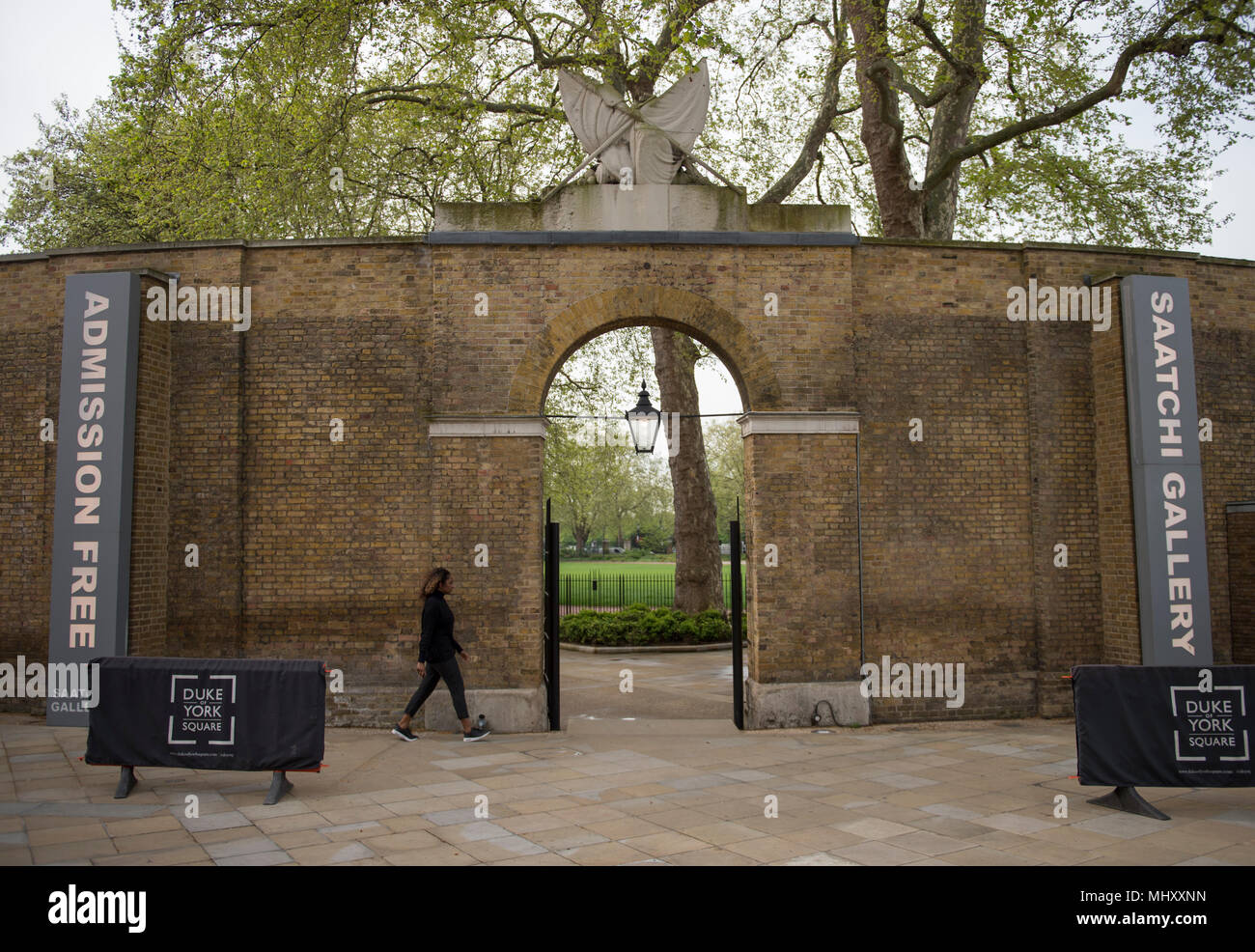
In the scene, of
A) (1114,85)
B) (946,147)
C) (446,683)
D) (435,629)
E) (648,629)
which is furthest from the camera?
(648,629)

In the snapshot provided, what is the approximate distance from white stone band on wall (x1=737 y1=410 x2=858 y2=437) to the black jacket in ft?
12.4

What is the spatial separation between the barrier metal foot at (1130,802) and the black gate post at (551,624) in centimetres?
516

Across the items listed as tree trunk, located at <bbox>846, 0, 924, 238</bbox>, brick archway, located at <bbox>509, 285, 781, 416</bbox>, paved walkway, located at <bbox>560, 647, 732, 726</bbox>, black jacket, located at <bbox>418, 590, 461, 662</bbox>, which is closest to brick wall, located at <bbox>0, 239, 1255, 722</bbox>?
brick archway, located at <bbox>509, 285, 781, 416</bbox>

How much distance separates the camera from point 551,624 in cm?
969

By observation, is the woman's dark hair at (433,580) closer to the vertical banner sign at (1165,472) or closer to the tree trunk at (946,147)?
the vertical banner sign at (1165,472)

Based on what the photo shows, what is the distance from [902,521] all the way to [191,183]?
12.5 m

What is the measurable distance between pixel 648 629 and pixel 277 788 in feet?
38.6

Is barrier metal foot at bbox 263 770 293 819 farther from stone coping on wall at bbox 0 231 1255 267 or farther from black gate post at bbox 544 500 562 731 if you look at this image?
stone coping on wall at bbox 0 231 1255 267

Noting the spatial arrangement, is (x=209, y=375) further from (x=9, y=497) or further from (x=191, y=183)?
(x=191, y=183)

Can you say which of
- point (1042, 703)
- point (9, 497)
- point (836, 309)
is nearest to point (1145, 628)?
point (1042, 703)

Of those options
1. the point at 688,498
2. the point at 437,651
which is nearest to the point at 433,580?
the point at 437,651

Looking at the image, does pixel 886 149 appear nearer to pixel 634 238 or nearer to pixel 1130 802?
pixel 634 238

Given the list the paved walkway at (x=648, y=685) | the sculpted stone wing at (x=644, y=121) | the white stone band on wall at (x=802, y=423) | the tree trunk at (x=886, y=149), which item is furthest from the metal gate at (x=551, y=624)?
the tree trunk at (x=886, y=149)

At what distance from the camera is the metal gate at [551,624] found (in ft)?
31.4
